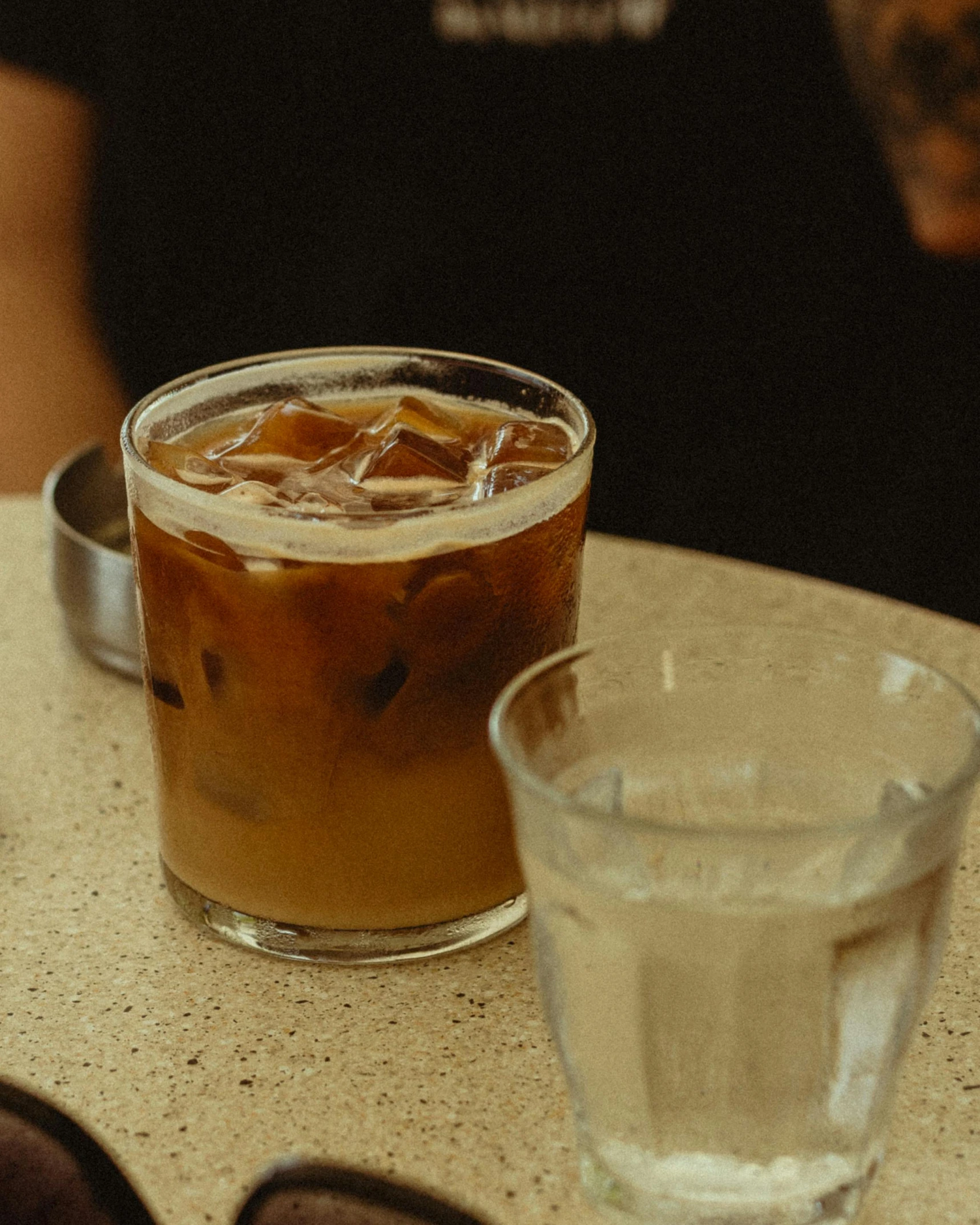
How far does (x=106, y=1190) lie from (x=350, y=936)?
16 centimetres

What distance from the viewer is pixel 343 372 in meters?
0.85

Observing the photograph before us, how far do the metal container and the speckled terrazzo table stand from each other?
100mm

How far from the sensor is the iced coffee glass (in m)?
0.65

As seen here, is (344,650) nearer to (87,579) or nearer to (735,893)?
(735,893)

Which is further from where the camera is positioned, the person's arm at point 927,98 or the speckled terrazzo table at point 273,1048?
the person's arm at point 927,98

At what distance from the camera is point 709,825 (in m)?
0.62

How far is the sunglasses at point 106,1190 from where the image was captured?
59 cm

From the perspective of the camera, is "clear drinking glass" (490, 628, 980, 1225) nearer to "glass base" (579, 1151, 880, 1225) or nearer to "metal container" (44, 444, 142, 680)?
"glass base" (579, 1151, 880, 1225)

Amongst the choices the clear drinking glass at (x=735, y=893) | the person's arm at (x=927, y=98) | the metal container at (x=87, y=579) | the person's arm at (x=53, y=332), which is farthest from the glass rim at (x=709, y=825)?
the person's arm at (x=53, y=332)

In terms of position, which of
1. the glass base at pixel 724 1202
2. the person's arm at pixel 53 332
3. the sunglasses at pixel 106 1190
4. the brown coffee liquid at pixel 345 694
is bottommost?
the person's arm at pixel 53 332

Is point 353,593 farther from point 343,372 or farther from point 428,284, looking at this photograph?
point 428,284

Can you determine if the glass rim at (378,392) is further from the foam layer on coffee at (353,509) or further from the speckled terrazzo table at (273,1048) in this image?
the speckled terrazzo table at (273,1048)

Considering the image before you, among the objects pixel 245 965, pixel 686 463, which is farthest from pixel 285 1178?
pixel 686 463

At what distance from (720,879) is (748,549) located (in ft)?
6.12
